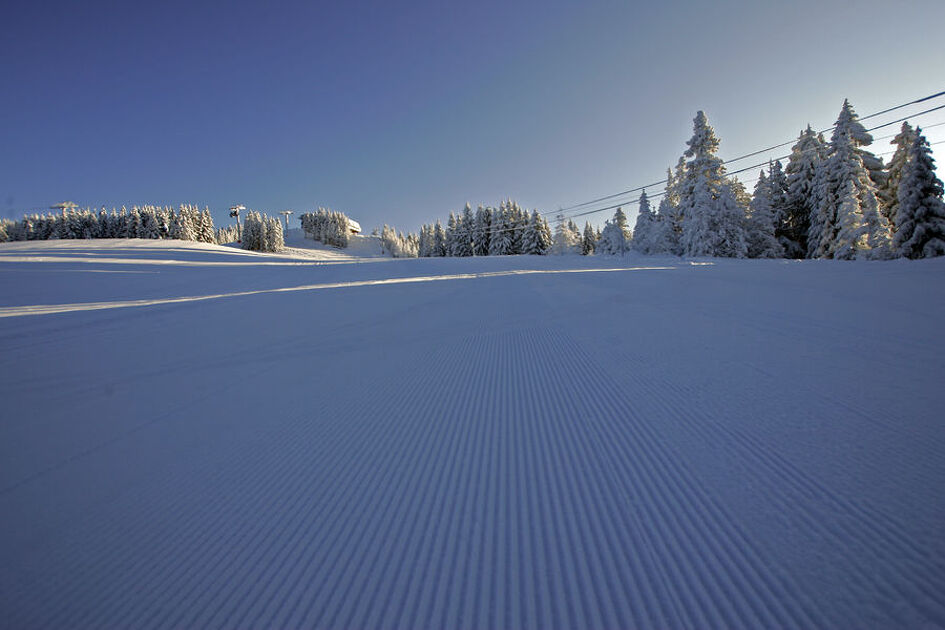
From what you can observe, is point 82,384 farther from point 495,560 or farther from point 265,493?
point 495,560

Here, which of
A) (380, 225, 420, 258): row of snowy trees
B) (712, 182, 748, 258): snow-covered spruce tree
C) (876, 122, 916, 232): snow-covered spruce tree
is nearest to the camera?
(876, 122, 916, 232): snow-covered spruce tree

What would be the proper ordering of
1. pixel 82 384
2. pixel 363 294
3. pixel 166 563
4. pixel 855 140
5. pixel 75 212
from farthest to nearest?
pixel 75 212 → pixel 855 140 → pixel 363 294 → pixel 82 384 → pixel 166 563

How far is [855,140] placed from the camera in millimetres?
24406

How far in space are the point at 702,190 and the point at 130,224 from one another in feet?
297

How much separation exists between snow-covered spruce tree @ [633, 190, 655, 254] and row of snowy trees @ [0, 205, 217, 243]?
73.1 meters

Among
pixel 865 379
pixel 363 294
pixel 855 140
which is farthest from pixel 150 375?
pixel 855 140

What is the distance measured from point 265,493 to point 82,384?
159 inches

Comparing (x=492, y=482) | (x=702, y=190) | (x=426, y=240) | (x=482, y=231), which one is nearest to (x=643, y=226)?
(x=702, y=190)

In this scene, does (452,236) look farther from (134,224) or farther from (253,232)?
(134,224)

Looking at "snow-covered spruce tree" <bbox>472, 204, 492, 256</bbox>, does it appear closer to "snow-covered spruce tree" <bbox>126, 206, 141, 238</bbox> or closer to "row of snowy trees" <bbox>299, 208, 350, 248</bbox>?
"row of snowy trees" <bbox>299, 208, 350, 248</bbox>

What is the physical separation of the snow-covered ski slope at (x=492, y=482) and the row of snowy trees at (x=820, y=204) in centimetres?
2254

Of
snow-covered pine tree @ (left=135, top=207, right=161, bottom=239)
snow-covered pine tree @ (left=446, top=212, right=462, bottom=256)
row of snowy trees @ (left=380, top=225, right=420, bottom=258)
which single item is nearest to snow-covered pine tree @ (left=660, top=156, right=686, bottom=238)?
snow-covered pine tree @ (left=446, top=212, right=462, bottom=256)

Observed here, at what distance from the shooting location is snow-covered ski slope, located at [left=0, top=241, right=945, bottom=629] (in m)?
1.59

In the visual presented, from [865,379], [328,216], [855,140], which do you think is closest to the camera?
[865,379]
